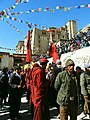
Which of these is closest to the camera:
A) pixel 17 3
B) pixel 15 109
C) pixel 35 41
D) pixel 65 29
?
pixel 15 109

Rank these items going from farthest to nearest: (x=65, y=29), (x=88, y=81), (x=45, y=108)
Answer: (x=65, y=29), (x=88, y=81), (x=45, y=108)

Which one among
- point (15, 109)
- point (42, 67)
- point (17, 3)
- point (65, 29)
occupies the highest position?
point (65, 29)

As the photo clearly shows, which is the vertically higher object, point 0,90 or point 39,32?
point 39,32

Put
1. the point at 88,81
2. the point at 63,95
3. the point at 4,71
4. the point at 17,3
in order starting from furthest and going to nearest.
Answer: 1. the point at 17,3
2. the point at 4,71
3. the point at 88,81
4. the point at 63,95

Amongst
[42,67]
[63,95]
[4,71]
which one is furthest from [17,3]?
[63,95]

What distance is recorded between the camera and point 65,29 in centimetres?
7481

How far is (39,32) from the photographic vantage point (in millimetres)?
68750

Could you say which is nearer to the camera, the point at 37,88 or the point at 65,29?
the point at 37,88

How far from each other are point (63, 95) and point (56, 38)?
66860 mm

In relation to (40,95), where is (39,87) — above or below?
above

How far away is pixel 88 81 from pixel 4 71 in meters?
4.18

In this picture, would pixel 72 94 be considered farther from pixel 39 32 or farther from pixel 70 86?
pixel 39 32

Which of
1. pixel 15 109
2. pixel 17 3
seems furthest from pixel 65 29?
pixel 15 109

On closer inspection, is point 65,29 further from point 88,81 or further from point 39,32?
point 88,81
